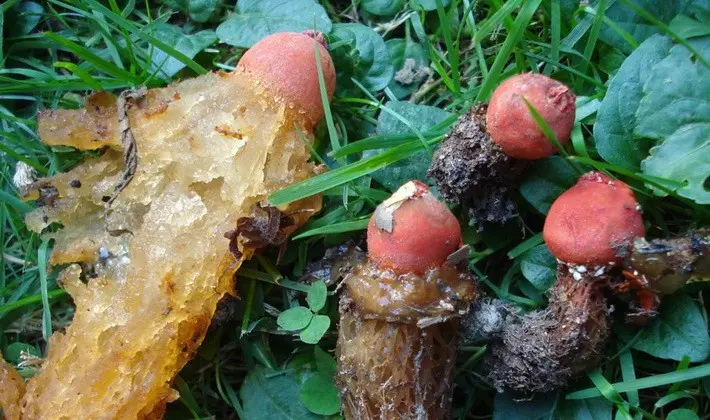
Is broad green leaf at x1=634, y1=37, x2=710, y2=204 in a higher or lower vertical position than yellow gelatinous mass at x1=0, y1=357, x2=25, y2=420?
higher

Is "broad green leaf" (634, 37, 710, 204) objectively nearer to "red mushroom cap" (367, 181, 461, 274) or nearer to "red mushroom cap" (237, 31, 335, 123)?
"red mushroom cap" (367, 181, 461, 274)

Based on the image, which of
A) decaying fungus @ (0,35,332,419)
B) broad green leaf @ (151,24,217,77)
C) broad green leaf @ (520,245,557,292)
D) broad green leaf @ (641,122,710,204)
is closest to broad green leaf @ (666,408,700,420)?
broad green leaf @ (520,245,557,292)

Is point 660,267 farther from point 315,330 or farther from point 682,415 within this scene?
point 315,330

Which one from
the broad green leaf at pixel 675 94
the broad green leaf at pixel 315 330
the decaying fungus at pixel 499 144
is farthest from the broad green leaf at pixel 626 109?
the broad green leaf at pixel 315 330

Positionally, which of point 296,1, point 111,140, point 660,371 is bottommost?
point 660,371

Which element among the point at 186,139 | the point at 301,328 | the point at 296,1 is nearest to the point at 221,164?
the point at 186,139

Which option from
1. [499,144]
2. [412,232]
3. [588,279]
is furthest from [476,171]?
[588,279]

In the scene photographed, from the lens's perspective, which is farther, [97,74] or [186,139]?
[97,74]

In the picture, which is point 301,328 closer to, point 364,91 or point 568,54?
point 364,91
